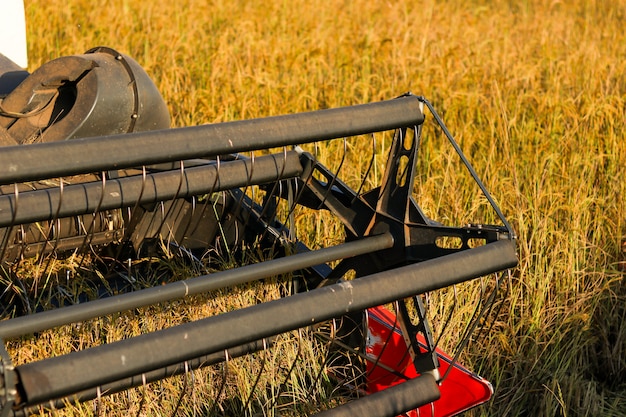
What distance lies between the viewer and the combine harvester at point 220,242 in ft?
5.94

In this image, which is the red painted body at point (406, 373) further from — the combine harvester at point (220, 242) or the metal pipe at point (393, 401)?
the metal pipe at point (393, 401)

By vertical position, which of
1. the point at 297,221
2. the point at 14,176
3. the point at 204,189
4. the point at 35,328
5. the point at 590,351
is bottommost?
the point at 590,351

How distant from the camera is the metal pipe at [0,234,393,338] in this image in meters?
2.05

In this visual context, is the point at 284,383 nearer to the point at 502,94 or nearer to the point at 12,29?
the point at 12,29

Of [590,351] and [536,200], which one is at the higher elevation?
[536,200]

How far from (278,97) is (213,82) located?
1.08ft

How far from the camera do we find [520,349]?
3.13 m

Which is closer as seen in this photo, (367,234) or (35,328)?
(35,328)

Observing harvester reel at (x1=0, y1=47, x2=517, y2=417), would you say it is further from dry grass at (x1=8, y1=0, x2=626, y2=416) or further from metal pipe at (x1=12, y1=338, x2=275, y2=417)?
dry grass at (x1=8, y1=0, x2=626, y2=416)

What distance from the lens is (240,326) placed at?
72.4 inches

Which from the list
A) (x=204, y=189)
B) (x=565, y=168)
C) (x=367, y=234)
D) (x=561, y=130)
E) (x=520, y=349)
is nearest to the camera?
(x=204, y=189)

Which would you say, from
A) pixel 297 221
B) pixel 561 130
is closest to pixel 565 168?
pixel 561 130

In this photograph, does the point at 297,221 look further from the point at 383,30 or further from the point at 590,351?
the point at 383,30

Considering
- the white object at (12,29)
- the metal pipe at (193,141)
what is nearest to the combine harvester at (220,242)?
the metal pipe at (193,141)
